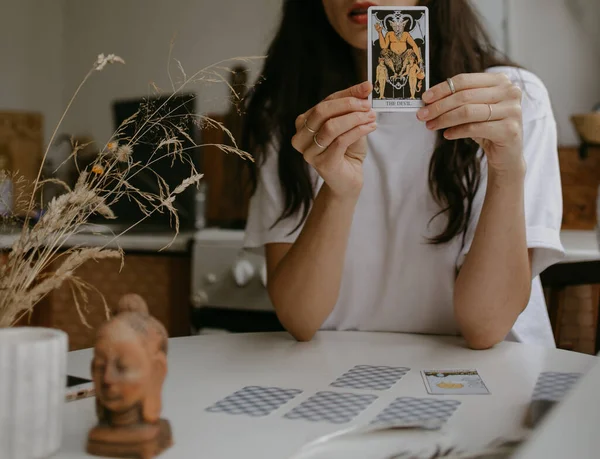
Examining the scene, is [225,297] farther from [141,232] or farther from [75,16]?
[75,16]

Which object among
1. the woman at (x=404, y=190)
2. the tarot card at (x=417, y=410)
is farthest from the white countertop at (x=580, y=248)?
the tarot card at (x=417, y=410)

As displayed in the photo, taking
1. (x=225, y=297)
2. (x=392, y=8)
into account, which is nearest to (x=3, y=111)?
(x=225, y=297)

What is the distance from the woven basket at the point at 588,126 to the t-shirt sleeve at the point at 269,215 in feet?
4.30

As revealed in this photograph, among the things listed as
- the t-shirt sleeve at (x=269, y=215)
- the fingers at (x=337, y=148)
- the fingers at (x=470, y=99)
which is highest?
the fingers at (x=470, y=99)

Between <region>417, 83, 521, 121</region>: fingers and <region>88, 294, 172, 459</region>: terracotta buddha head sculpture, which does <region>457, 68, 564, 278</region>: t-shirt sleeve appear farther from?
<region>88, 294, 172, 459</region>: terracotta buddha head sculpture

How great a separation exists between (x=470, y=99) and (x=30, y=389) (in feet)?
2.07

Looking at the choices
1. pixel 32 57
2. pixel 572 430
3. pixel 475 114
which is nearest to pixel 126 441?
pixel 572 430

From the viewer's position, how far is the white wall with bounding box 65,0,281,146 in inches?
104

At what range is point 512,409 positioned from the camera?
71cm

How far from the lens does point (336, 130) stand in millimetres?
915

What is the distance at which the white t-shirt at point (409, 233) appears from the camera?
47.9 inches

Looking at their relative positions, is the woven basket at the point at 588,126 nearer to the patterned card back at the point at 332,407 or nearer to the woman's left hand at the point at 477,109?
the woman's left hand at the point at 477,109

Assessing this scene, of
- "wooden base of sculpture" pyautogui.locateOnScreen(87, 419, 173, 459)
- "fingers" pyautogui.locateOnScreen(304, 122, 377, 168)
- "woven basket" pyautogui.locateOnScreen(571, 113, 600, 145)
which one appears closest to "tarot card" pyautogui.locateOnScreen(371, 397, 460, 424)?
"wooden base of sculpture" pyautogui.locateOnScreen(87, 419, 173, 459)

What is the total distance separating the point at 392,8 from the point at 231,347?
1.74ft
